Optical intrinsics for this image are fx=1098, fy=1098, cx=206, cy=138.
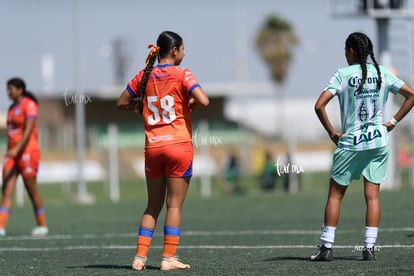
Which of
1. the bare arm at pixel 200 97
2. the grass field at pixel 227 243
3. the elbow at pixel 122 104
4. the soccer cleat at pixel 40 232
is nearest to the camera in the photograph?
the bare arm at pixel 200 97

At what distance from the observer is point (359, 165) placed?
9734 millimetres

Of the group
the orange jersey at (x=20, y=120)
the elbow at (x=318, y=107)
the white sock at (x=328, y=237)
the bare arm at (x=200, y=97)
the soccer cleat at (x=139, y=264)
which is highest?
the bare arm at (x=200, y=97)

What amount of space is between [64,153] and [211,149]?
8.15 metres

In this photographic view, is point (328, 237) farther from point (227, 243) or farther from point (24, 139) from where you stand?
point (24, 139)

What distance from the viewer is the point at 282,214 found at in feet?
65.7

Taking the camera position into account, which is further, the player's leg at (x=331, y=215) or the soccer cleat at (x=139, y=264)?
the player's leg at (x=331, y=215)

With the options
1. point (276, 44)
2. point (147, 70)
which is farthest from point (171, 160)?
point (276, 44)

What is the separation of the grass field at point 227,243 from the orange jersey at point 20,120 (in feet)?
4.22

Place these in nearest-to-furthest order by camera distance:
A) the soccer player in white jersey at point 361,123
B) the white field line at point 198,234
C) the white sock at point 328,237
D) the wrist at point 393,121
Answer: the soccer player in white jersey at point 361,123 → the white sock at point 328,237 → the wrist at point 393,121 → the white field line at point 198,234

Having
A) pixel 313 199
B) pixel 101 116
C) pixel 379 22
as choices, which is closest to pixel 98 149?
pixel 101 116

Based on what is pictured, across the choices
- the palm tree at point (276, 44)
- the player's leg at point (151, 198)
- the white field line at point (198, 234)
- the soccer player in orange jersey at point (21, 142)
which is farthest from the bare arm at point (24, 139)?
the palm tree at point (276, 44)

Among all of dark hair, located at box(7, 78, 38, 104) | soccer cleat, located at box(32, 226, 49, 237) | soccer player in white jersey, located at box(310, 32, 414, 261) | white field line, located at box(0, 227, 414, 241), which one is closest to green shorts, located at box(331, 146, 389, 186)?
soccer player in white jersey, located at box(310, 32, 414, 261)

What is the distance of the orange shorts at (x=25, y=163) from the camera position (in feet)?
48.8

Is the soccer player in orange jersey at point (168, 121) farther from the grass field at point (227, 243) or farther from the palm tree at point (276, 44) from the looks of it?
the palm tree at point (276, 44)
